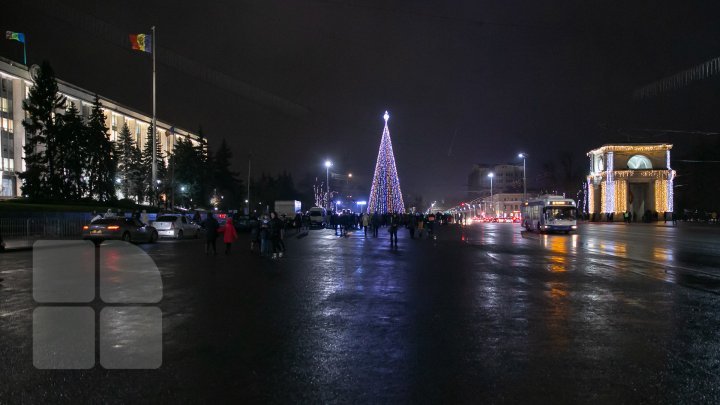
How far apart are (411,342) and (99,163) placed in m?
58.1

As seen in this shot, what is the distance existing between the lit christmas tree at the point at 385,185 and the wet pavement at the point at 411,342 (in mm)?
51299

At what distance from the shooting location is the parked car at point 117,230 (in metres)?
28.1

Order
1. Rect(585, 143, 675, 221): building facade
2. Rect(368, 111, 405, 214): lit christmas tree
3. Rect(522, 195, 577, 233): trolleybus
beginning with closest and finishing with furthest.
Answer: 1. Rect(522, 195, 577, 233): trolleybus
2. Rect(368, 111, 405, 214): lit christmas tree
3. Rect(585, 143, 675, 221): building facade

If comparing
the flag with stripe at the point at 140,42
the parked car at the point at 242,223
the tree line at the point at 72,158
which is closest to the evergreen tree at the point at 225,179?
the tree line at the point at 72,158

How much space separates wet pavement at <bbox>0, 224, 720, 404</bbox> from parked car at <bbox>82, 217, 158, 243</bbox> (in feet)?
49.0

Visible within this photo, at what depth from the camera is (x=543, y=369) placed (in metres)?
5.91

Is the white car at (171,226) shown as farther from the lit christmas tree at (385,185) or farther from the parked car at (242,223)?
the lit christmas tree at (385,185)

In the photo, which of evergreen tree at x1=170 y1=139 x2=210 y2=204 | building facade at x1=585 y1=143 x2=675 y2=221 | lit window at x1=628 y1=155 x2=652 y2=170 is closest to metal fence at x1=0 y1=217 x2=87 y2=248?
evergreen tree at x1=170 y1=139 x2=210 y2=204

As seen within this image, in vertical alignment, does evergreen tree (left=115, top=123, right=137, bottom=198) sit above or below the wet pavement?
above

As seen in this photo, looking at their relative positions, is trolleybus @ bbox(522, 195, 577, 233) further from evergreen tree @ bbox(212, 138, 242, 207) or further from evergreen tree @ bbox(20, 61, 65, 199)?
evergreen tree @ bbox(212, 138, 242, 207)

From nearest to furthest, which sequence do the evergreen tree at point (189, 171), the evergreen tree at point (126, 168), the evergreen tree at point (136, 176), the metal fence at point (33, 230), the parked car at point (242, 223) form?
the metal fence at point (33, 230), the parked car at point (242, 223), the evergreen tree at point (126, 168), the evergreen tree at point (136, 176), the evergreen tree at point (189, 171)

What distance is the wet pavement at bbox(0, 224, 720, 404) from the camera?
5246 millimetres

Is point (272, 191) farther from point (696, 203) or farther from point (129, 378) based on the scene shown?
point (129, 378)

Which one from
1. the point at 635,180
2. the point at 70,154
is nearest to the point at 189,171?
the point at 70,154
